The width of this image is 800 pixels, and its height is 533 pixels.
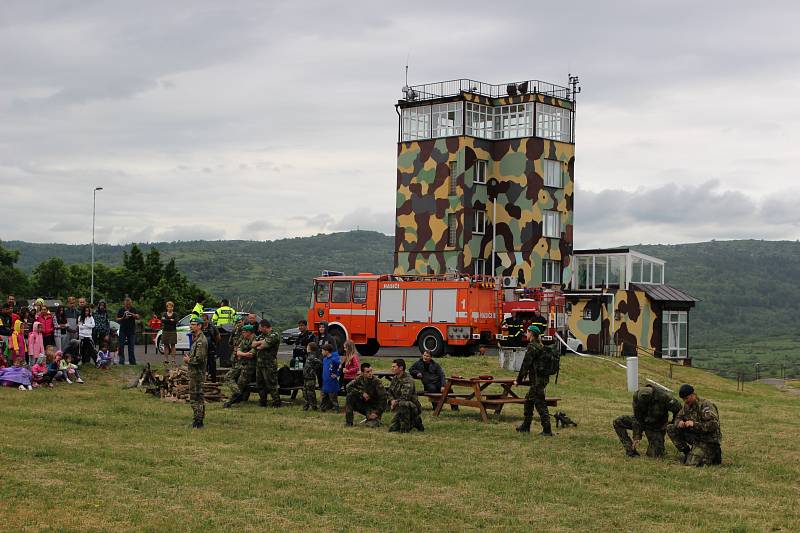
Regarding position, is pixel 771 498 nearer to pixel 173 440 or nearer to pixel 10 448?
pixel 173 440

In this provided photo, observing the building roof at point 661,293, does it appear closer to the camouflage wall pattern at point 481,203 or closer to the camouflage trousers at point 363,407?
the camouflage wall pattern at point 481,203

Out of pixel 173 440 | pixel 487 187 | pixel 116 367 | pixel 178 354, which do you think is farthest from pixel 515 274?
pixel 173 440

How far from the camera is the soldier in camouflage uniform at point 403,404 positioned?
19375 millimetres

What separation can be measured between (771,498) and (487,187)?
4832 cm

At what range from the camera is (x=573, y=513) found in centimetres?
1306

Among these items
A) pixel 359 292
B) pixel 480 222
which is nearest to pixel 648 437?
pixel 359 292

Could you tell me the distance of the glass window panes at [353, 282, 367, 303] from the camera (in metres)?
37.4

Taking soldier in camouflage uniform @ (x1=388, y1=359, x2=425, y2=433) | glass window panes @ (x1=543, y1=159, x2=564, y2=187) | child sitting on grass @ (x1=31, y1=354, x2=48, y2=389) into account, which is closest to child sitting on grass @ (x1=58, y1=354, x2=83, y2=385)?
child sitting on grass @ (x1=31, y1=354, x2=48, y2=389)

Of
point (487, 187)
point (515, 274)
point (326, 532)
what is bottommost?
point (326, 532)

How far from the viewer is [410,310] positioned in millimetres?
36781

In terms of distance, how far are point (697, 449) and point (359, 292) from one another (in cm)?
2214

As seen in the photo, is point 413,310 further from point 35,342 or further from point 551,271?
point 551,271

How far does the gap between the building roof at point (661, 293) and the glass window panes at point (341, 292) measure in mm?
24999

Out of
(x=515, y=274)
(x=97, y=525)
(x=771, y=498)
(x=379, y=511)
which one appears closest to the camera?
(x=97, y=525)
